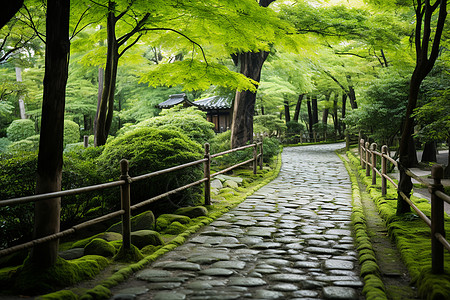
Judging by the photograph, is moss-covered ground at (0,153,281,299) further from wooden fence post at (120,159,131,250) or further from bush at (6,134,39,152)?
bush at (6,134,39,152)

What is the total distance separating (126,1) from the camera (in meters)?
6.55

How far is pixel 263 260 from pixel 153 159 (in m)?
3.13

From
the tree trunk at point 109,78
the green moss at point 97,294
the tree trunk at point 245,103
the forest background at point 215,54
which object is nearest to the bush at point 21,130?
the forest background at point 215,54

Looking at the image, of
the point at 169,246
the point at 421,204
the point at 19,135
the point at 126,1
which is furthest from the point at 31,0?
the point at 19,135

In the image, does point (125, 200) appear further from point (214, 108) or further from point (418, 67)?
point (214, 108)

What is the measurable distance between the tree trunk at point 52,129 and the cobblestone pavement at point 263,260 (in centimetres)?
88

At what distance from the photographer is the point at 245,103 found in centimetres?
1435

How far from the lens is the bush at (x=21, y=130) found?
2447 centimetres

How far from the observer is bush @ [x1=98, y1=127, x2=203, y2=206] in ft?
22.3

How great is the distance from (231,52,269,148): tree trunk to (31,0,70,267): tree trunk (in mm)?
10354

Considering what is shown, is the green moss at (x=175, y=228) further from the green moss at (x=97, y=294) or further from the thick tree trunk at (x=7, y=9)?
the thick tree trunk at (x=7, y=9)

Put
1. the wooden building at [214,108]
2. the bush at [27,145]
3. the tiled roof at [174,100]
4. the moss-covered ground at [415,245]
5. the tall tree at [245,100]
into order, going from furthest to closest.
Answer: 1. the wooden building at [214,108]
2. the tiled roof at [174,100]
3. the bush at [27,145]
4. the tall tree at [245,100]
5. the moss-covered ground at [415,245]

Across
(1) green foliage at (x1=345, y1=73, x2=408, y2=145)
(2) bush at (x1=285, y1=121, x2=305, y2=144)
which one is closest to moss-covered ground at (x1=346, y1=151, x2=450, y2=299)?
(1) green foliage at (x1=345, y1=73, x2=408, y2=145)

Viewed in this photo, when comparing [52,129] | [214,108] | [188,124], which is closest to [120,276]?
[52,129]
